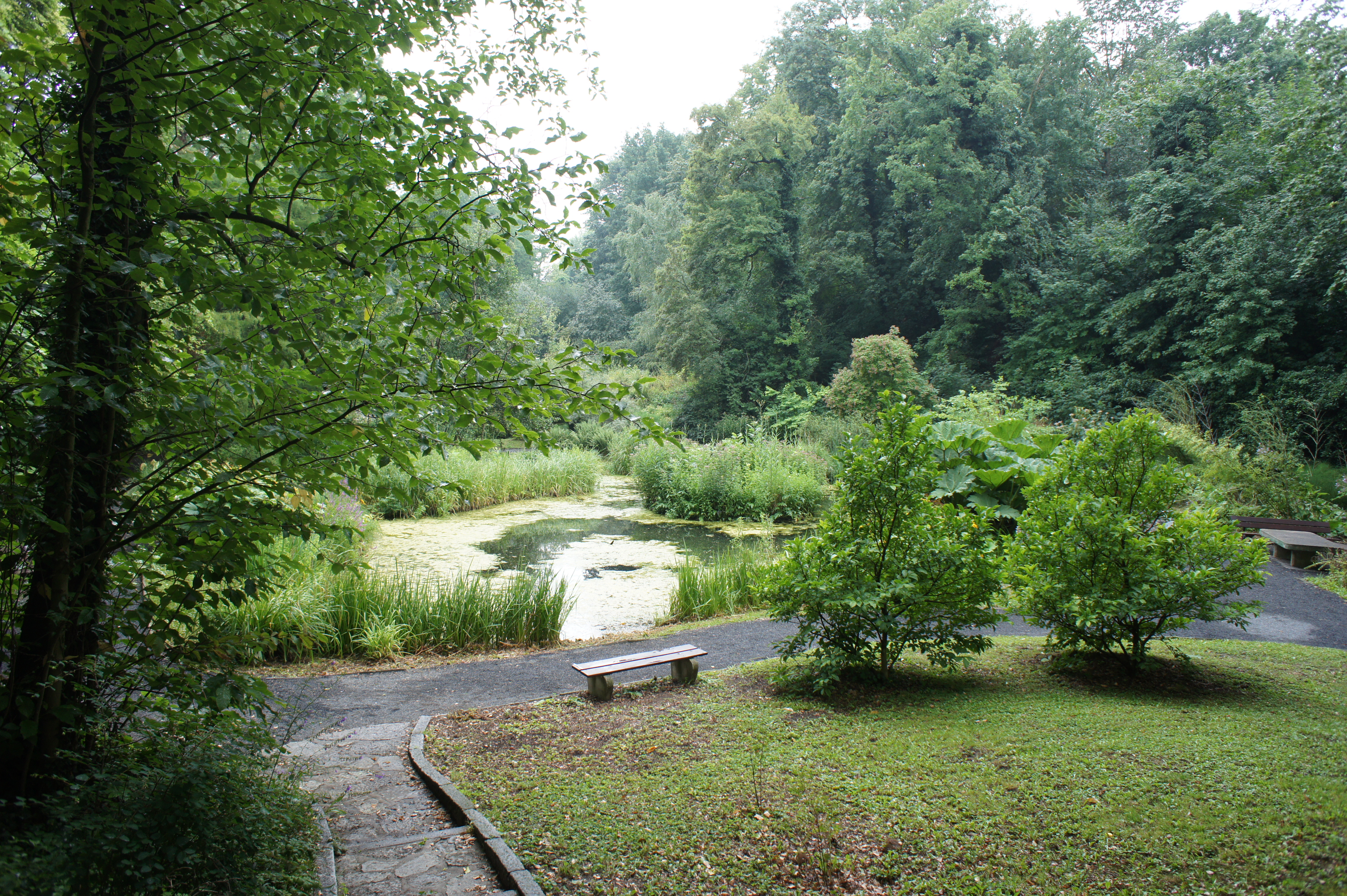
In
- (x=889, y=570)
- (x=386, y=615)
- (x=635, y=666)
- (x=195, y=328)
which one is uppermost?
(x=195, y=328)

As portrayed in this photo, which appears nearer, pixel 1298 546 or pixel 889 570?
pixel 889 570

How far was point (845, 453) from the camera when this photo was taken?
4578 millimetres

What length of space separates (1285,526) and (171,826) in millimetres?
11595

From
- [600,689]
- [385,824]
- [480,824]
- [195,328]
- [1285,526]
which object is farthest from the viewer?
[1285,526]

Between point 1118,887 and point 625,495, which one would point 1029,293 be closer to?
point 625,495

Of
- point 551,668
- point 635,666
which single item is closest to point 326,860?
point 635,666

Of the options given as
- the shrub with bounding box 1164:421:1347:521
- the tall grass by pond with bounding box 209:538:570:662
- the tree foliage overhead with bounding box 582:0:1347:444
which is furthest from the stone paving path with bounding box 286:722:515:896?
the tree foliage overhead with bounding box 582:0:1347:444

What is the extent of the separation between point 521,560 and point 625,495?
695cm

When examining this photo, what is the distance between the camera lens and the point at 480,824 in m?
2.85

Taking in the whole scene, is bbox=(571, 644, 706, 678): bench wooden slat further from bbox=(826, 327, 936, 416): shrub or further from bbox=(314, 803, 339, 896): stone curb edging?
A: bbox=(826, 327, 936, 416): shrub

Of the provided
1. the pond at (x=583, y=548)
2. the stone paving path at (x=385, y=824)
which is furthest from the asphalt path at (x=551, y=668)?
the pond at (x=583, y=548)

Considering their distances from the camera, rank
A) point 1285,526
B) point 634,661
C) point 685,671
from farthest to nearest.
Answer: point 1285,526, point 685,671, point 634,661

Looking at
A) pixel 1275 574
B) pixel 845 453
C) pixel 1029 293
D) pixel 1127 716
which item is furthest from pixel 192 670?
pixel 1029 293

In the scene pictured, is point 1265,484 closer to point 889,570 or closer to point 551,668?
point 889,570
